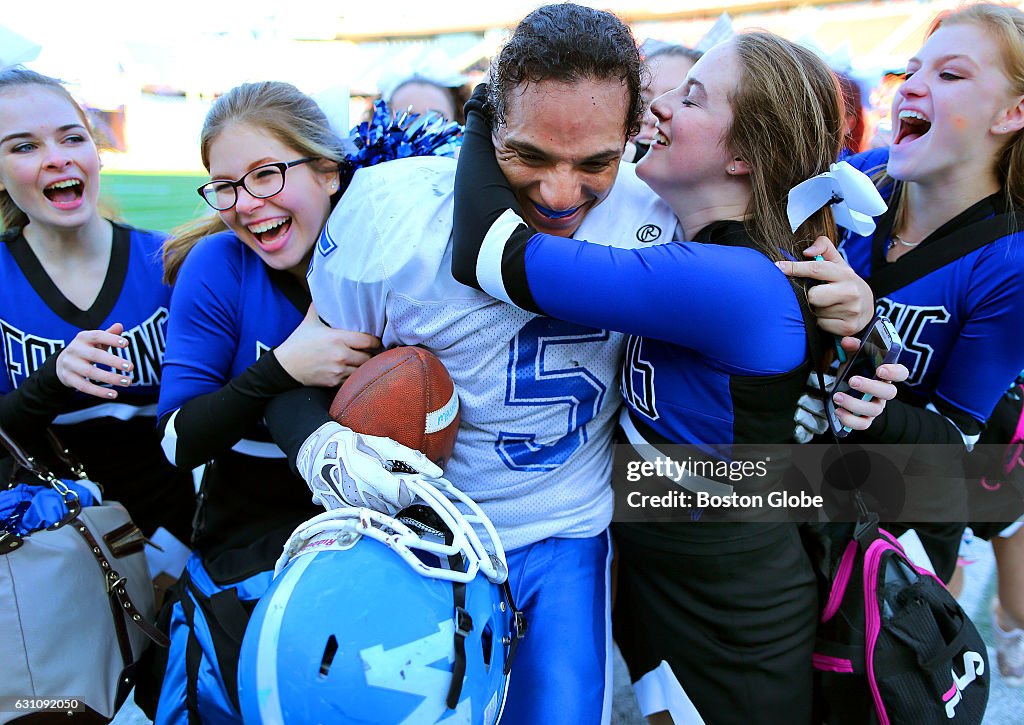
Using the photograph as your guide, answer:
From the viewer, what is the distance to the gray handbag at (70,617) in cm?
152

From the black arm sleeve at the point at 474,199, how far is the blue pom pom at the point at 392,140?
33cm

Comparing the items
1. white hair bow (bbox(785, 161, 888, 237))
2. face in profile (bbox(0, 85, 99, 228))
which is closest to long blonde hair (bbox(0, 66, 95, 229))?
face in profile (bbox(0, 85, 99, 228))

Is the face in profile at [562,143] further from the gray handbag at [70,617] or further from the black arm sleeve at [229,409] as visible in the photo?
the gray handbag at [70,617]

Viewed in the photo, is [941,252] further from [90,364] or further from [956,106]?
[90,364]

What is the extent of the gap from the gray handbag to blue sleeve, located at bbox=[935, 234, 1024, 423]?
75.9 inches

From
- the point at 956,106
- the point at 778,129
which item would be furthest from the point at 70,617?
the point at 956,106

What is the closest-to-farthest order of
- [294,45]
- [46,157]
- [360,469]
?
[360,469] → [46,157] → [294,45]

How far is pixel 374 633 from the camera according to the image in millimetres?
1062

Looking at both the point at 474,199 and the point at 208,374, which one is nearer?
the point at 474,199

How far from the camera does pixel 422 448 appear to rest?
1.36 meters

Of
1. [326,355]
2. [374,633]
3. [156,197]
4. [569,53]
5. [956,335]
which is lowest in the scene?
[156,197]

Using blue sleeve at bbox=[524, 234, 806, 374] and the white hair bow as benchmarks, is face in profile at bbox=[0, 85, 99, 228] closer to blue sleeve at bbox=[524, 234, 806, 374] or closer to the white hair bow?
blue sleeve at bbox=[524, 234, 806, 374]

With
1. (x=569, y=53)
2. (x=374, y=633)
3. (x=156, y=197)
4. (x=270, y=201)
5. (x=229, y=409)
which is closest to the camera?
(x=374, y=633)

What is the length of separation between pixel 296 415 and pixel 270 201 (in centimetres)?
52
